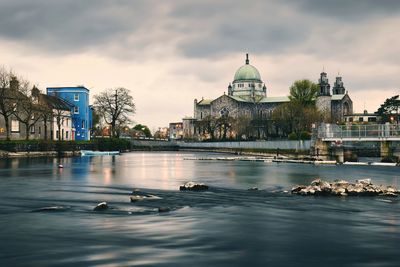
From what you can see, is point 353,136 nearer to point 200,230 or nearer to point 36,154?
point 36,154

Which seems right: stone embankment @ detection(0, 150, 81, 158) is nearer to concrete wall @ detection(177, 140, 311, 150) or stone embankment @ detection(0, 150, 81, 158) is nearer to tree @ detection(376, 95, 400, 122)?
concrete wall @ detection(177, 140, 311, 150)

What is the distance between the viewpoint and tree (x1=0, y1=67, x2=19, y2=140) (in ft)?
270

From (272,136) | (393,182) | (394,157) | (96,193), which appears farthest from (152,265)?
(272,136)

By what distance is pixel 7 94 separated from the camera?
85438mm

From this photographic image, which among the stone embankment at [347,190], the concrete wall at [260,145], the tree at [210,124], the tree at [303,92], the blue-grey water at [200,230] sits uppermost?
the tree at [303,92]

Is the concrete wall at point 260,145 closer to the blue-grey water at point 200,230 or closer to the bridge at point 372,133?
the bridge at point 372,133

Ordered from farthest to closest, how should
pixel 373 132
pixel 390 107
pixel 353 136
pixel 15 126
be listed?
pixel 390 107
pixel 15 126
pixel 353 136
pixel 373 132

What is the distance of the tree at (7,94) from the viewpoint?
82375 millimetres

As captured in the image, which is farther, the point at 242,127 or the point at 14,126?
the point at 242,127

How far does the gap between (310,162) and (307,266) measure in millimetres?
59788

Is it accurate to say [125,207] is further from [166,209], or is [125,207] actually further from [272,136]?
[272,136]

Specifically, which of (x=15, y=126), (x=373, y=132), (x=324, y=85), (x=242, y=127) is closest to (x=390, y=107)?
(x=324, y=85)

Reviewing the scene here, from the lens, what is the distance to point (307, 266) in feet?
44.2

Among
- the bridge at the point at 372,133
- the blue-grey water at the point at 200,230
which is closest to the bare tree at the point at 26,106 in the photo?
the bridge at the point at 372,133
